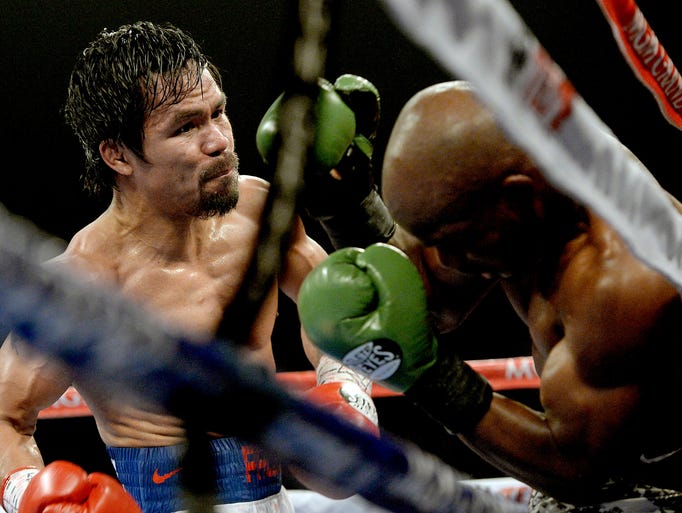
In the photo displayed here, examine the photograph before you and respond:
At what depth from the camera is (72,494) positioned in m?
1.51

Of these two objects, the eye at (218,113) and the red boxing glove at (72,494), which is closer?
the red boxing glove at (72,494)

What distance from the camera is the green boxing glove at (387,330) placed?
121 centimetres

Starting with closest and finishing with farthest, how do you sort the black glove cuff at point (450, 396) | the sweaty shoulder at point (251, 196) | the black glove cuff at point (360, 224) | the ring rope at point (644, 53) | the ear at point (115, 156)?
the black glove cuff at point (450, 396), the black glove cuff at point (360, 224), the ring rope at point (644, 53), the ear at point (115, 156), the sweaty shoulder at point (251, 196)

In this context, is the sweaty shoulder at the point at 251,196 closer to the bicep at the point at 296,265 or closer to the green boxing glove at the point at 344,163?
the bicep at the point at 296,265

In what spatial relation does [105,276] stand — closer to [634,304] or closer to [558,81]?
[634,304]

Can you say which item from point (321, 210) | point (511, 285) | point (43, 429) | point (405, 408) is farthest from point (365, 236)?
point (43, 429)

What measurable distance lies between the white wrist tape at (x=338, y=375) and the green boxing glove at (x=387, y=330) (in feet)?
1.75

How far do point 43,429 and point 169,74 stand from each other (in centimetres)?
224

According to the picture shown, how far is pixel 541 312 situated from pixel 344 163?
1.44 feet

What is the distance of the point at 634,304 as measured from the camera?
1.15 m

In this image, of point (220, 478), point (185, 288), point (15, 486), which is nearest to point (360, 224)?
point (185, 288)

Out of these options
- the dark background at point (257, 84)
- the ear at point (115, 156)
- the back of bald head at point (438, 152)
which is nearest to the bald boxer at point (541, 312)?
the back of bald head at point (438, 152)

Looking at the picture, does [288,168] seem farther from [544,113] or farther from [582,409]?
[582,409]

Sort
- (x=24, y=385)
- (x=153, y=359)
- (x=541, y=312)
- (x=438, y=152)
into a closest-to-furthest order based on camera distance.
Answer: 1. (x=153, y=359)
2. (x=438, y=152)
3. (x=541, y=312)
4. (x=24, y=385)
